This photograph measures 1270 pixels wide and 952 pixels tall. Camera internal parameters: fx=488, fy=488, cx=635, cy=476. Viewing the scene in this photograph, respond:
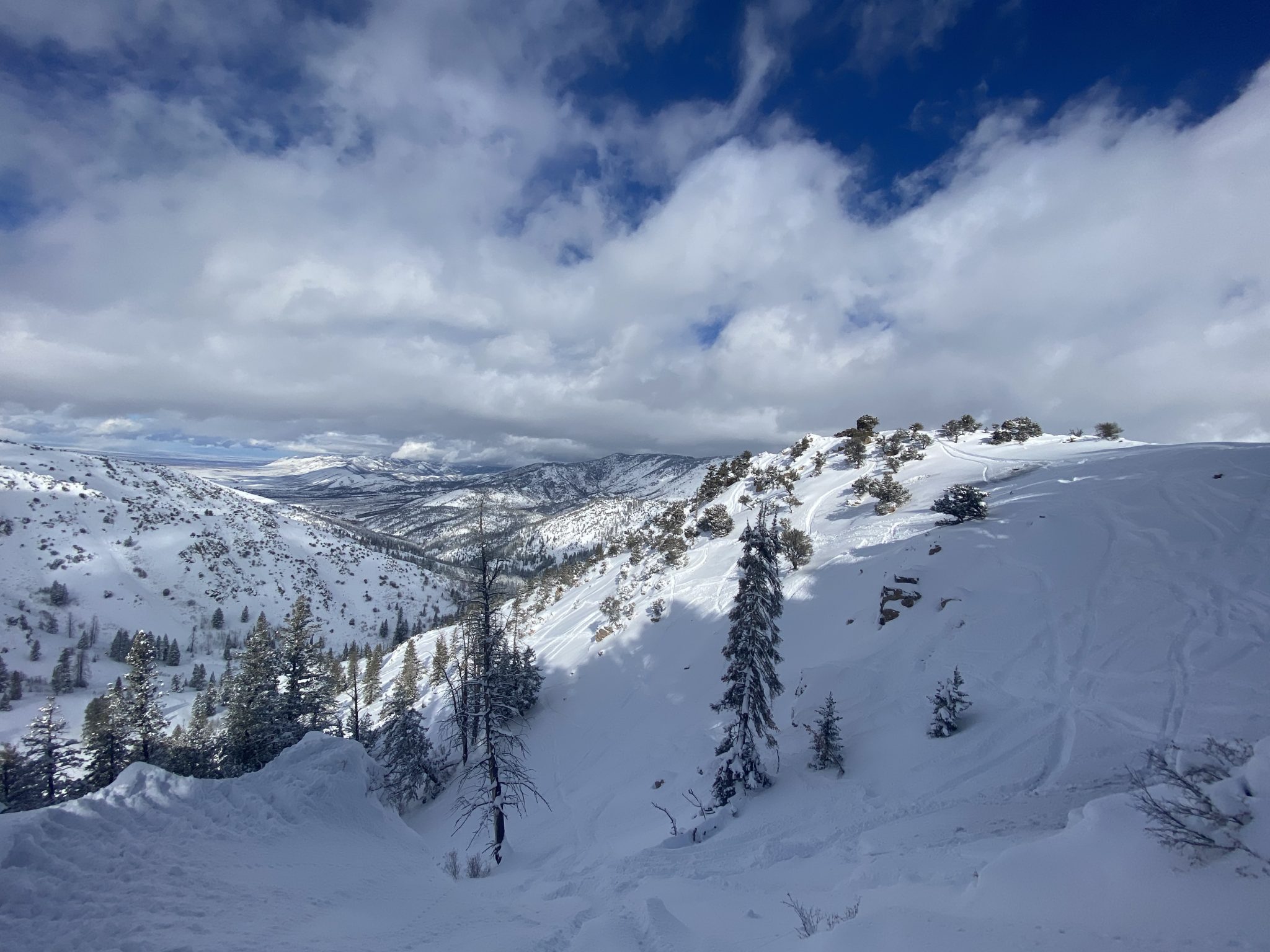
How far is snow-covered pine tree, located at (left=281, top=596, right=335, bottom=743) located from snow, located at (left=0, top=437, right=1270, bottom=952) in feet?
23.6

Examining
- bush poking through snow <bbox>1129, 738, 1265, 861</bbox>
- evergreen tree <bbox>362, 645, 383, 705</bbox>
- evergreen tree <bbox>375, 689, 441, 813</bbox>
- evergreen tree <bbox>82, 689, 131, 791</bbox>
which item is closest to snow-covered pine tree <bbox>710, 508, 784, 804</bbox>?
bush poking through snow <bbox>1129, 738, 1265, 861</bbox>

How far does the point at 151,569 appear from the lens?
114875 millimetres

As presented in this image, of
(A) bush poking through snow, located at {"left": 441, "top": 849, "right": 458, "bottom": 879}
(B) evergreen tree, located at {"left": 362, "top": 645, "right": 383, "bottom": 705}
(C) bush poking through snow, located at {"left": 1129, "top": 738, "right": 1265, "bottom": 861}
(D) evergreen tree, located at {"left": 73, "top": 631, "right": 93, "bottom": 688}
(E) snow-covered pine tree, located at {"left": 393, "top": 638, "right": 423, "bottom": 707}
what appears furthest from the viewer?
(D) evergreen tree, located at {"left": 73, "top": 631, "right": 93, "bottom": 688}

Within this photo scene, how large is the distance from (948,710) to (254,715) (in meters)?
27.9

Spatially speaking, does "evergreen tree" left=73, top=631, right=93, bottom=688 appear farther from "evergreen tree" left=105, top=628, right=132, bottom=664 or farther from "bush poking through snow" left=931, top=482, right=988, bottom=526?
"bush poking through snow" left=931, top=482, right=988, bottom=526

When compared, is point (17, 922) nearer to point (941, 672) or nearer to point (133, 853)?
point (133, 853)

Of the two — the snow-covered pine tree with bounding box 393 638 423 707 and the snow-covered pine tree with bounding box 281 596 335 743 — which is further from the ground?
the snow-covered pine tree with bounding box 281 596 335 743

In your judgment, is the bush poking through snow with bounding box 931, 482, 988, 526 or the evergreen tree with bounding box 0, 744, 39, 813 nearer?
the evergreen tree with bounding box 0, 744, 39, 813

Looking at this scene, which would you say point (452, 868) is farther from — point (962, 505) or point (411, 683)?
point (411, 683)

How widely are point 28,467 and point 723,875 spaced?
8334 inches

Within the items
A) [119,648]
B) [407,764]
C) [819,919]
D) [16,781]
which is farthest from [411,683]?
[119,648]

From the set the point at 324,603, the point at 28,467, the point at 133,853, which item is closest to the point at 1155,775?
the point at 133,853

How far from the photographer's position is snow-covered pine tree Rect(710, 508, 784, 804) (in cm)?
1341

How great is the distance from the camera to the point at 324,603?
410 ft
